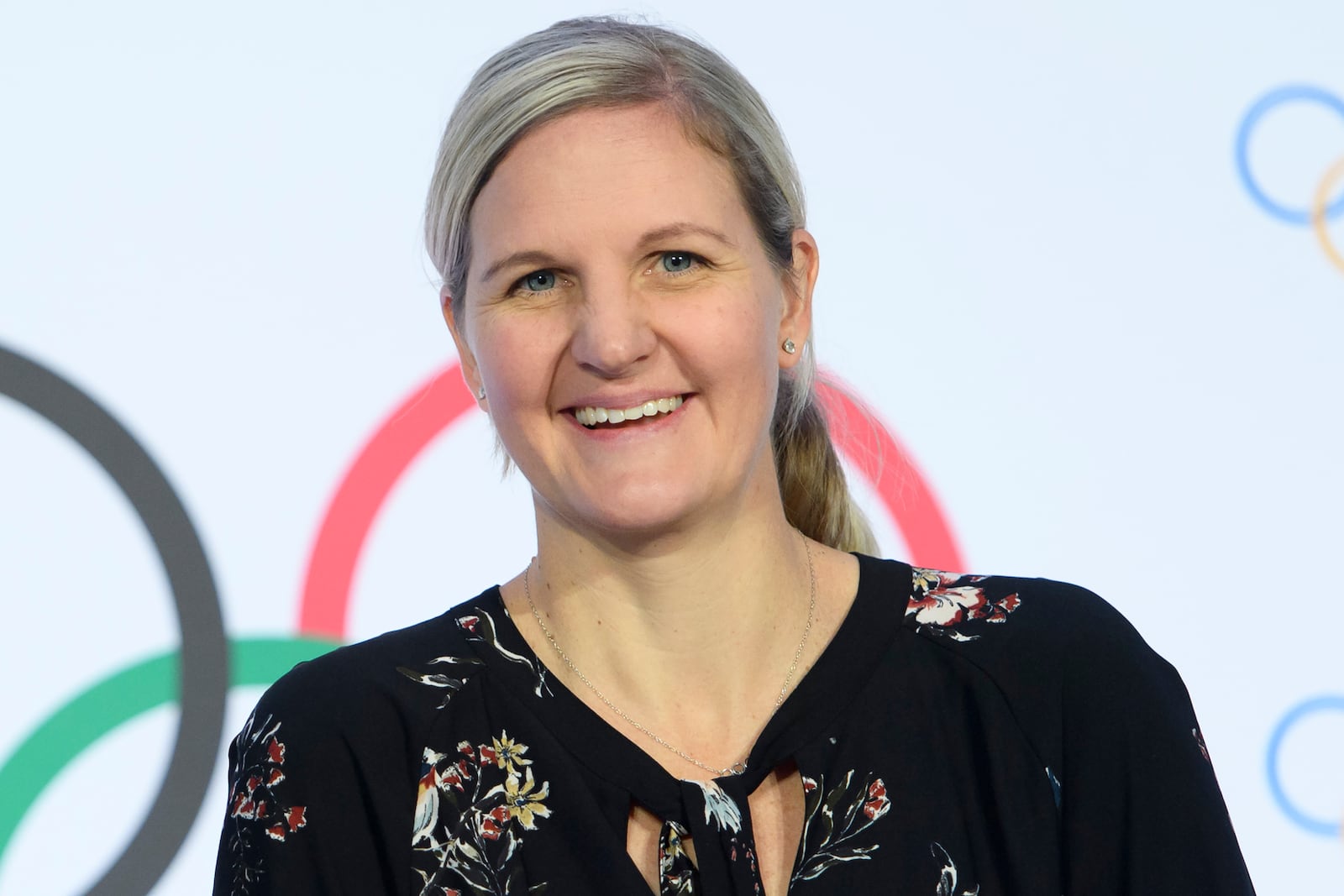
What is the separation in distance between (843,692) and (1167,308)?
135 cm

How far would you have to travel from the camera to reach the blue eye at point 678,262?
45.6 inches

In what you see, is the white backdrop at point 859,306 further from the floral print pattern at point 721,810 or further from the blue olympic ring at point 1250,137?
the floral print pattern at point 721,810

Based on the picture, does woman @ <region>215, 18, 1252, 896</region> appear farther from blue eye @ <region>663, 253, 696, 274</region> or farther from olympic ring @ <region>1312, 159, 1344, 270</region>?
olympic ring @ <region>1312, 159, 1344, 270</region>

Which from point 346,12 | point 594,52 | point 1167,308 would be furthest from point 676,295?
point 1167,308

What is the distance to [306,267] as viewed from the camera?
2.10m

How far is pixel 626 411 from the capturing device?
115cm

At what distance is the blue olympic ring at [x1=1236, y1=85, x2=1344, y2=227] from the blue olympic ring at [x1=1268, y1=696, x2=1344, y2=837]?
0.80 metres

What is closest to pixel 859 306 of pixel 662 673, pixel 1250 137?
pixel 1250 137

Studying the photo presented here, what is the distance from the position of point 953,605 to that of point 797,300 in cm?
31

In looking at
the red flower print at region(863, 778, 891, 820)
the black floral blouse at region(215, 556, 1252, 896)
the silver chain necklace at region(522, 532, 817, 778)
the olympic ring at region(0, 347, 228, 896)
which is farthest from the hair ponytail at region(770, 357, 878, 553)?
the olympic ring at region(0, 347, 228, 896)

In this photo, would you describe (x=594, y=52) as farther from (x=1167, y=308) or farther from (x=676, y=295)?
(x=1167, y=308)

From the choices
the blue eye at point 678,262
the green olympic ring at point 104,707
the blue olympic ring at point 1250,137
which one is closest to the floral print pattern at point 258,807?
the blue eye at point 678,262

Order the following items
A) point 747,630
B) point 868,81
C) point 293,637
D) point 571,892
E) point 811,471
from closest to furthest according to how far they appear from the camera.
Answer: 1. point 571,892
2. point 747,630
3. point 811,471
4. point 293,637
5. point 868,81

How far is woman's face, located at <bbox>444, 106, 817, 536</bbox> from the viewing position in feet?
3.71
